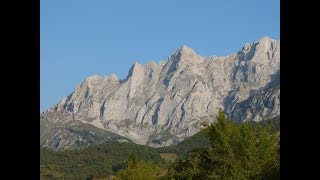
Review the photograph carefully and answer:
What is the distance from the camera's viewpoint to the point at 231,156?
50750mm

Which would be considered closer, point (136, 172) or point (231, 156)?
point (231, 156)

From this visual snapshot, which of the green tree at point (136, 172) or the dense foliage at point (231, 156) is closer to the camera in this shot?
the dense foliage at point (231, 156)

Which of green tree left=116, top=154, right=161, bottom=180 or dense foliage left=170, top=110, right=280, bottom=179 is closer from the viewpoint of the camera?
dense foliage left=170, top=110, right=280, bottom=179

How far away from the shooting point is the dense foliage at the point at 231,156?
49.8m

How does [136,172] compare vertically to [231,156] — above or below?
below

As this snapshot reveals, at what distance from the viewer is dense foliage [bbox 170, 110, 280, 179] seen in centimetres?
4978
